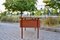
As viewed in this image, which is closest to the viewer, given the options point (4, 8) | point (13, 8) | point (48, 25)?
point (48, 25)

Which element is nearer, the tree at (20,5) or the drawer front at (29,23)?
the drawer front at (29,23)

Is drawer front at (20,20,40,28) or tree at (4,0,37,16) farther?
tree at (4,0,37,16)

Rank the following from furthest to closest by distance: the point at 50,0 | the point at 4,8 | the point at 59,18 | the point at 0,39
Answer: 1. the point at 4,8
2. the point at 50,0
3. the point at 59,18
4. the point at 0,39

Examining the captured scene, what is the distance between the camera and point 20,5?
108 ft

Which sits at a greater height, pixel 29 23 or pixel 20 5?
pixel 29 23

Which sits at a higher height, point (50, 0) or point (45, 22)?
point (50, 0)

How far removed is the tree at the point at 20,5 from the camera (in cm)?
3259

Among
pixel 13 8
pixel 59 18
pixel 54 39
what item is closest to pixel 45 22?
pixel 59 18

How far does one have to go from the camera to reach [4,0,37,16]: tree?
A: 3259 centimetres

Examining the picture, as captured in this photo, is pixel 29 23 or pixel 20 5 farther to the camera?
pixel 20 5

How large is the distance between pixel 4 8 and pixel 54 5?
15352mm

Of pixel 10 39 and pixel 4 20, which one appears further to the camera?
pixel 4 20

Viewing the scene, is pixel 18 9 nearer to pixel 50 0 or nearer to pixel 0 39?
pixel 50 0

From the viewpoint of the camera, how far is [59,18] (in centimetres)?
1944
